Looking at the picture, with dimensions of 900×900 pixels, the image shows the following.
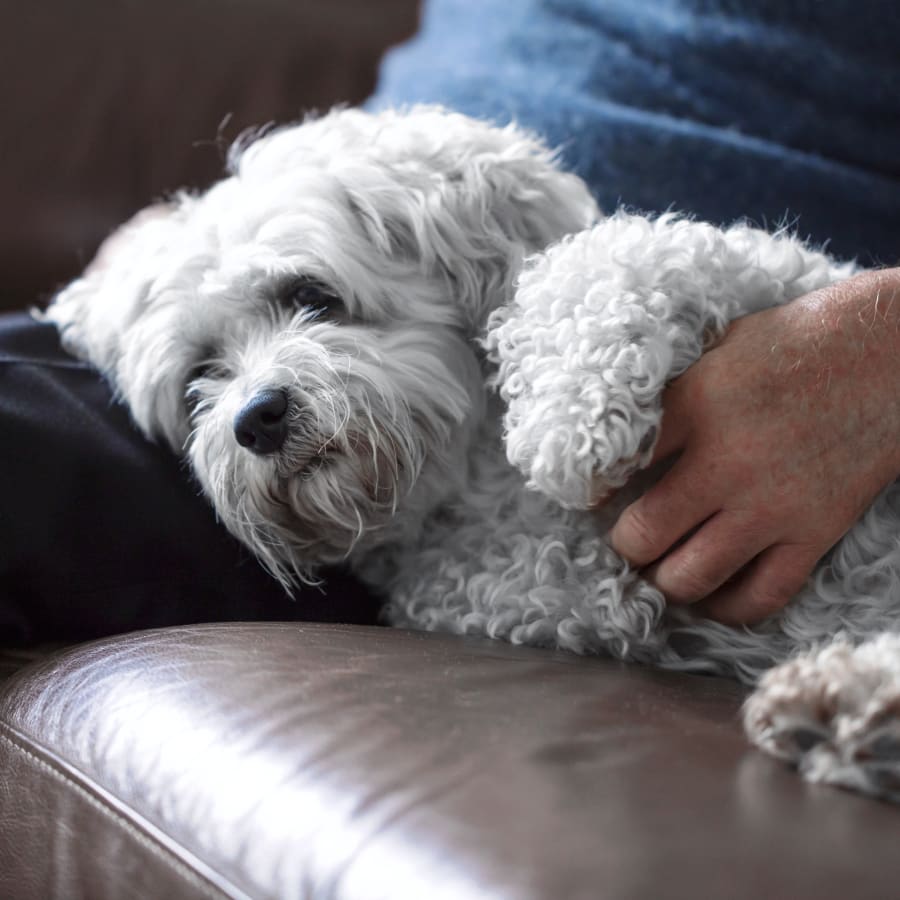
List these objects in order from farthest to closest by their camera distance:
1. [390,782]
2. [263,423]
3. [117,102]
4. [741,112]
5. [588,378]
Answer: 1. [117,102]
2. [741,112]
3. [263,423]
4. [588,378]
5. [390,782]

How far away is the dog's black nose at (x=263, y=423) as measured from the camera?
3.69 feet

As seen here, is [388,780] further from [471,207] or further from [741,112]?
[741,112]

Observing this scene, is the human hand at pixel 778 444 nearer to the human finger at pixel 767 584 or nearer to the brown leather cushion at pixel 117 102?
the human finger at pixel 767 584

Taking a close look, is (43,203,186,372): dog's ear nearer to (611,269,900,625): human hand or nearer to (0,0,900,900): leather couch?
(0,0,900,900): leather couch

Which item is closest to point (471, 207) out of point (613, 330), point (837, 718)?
point (613, 330)

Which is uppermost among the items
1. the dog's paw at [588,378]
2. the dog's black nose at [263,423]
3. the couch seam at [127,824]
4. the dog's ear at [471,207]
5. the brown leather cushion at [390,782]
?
the dog's ear at [471,207]

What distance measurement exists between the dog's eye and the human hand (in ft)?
1.31

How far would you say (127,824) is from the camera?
0.83 metres

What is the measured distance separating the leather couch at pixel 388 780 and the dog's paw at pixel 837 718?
0.02 m

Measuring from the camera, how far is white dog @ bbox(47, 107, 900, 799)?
104cm

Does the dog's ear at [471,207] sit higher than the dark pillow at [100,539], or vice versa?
the dog's ear at [471,207]

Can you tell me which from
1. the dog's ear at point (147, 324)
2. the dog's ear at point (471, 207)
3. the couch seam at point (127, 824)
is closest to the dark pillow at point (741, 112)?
the dog's ear at point (471, 207)

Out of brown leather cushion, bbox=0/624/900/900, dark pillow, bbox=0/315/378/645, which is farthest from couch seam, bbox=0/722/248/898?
dark pillow, bbox=0/315/378/645

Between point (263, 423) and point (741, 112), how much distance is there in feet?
2.81
